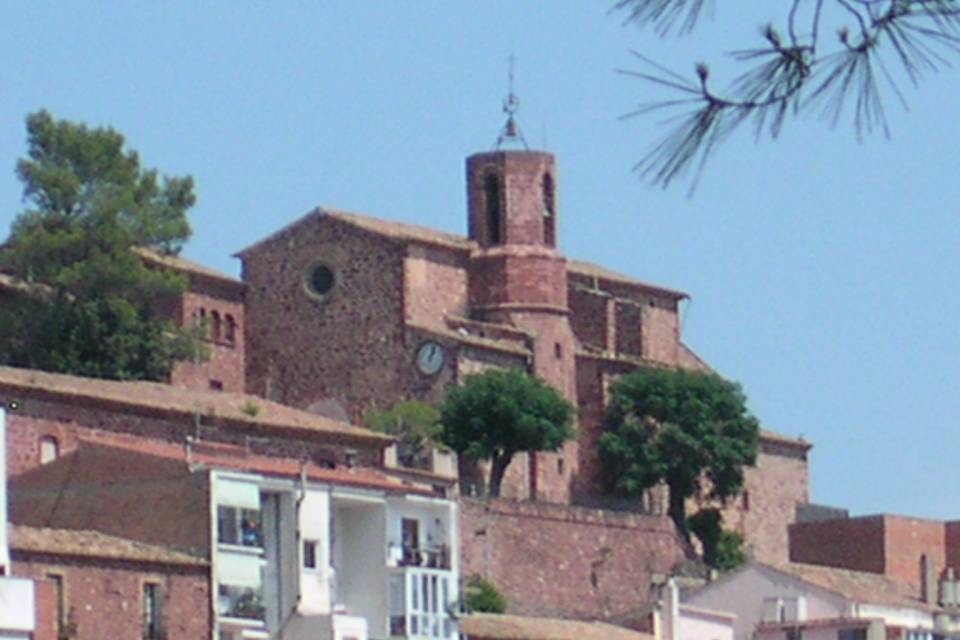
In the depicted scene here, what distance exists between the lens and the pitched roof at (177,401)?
48.3 metres

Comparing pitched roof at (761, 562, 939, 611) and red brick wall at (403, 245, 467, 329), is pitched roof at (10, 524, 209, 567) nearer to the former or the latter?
pitched roof at (761, 562, 939, 611)

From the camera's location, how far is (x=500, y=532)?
188 feet

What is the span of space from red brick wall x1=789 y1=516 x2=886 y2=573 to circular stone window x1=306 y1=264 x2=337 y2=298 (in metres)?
11.6

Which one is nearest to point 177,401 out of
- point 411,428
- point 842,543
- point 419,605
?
point 419,605

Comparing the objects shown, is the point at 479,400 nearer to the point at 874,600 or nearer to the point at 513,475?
the point at 513,475

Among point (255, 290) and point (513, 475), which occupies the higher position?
point (255, 290)

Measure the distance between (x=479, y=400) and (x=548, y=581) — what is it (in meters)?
5.00

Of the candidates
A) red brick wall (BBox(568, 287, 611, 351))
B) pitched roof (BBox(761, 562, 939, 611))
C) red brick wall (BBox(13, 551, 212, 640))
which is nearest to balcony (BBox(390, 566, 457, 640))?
red brick wall (BBox(13, 551, 212, 640))

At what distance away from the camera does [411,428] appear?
61.9 metres

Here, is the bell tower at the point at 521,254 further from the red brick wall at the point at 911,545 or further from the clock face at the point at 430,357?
the red brick wall at the point at 911,545

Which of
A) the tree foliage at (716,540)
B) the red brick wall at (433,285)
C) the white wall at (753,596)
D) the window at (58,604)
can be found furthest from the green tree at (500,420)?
the window at (58,604)

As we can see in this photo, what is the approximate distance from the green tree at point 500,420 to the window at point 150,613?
23333 mm

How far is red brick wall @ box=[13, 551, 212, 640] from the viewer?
120 ft

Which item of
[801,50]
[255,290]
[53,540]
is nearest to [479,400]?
[255,290]
